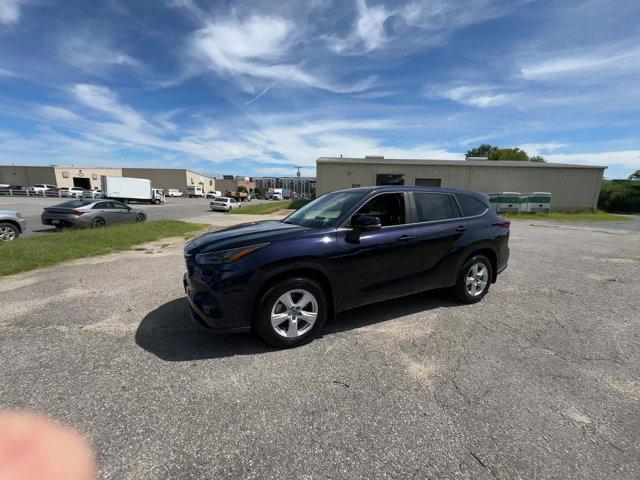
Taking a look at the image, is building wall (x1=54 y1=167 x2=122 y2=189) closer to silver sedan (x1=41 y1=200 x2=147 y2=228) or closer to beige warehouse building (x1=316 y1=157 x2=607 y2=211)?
beige warehouse building (x1=316 y1=157 x2=607 y2=211)

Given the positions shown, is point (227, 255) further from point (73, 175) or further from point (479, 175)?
point (73, 175)

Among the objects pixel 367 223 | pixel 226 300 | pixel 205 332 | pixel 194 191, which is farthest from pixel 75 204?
pixel 194 191

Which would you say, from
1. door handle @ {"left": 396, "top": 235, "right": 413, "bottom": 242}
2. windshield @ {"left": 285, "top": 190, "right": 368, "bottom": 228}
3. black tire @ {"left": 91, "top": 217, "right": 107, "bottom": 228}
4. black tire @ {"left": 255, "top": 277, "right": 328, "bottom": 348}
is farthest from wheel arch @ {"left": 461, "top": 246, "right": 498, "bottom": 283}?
black tire @ {"left": 91, "top": 217, "right": 107, "bottom": 228}

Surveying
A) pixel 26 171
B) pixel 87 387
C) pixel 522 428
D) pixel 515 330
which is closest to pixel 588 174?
pixel 515 330

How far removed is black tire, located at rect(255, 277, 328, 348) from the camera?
296 cm

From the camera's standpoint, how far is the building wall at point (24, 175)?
6644 cm

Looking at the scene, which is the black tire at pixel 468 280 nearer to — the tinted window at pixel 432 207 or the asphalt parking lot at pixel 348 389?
the asphalt parking lot at pixel 348 389

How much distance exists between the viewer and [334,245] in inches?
128

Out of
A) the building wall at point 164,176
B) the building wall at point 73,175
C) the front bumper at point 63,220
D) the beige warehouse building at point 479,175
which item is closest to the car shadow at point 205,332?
the front bumper at point 63,220

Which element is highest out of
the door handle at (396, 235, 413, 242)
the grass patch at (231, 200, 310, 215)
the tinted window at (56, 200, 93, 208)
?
the door handle at (396, 235, 413, 242)

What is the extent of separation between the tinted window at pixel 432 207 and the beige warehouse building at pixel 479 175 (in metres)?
22.8

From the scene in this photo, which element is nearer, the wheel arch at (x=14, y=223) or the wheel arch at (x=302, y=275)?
the wheel arch at (x=302, y=275)

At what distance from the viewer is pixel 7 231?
929 cm

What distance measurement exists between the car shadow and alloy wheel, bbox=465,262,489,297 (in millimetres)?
315
